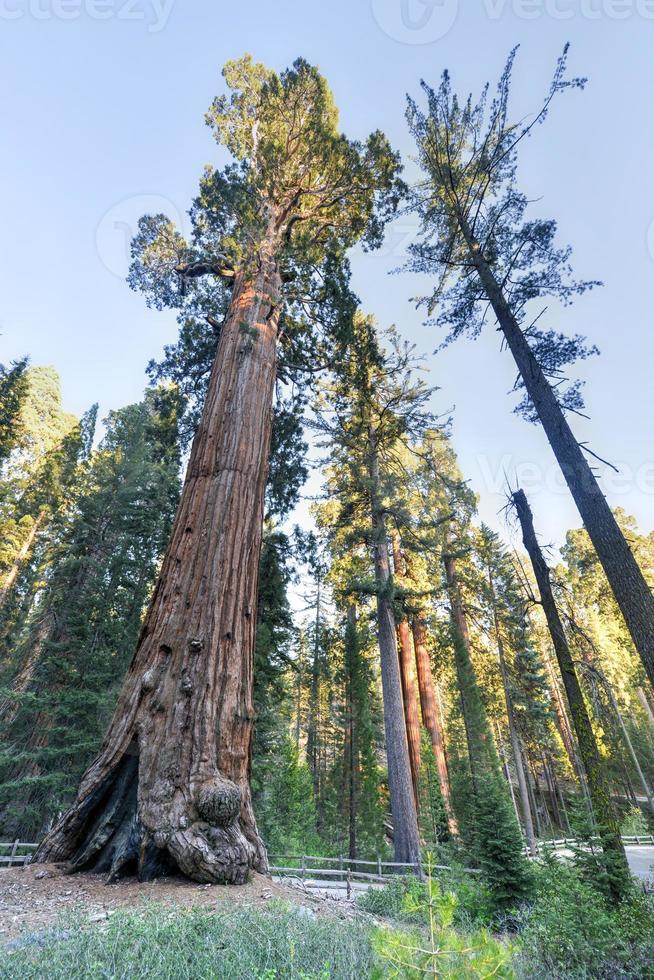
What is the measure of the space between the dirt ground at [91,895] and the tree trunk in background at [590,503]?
13.1ft

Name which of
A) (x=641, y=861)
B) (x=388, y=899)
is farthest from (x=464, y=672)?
(x=641, y=861)

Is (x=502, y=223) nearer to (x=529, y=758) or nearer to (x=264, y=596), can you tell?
(x=264, y=596)

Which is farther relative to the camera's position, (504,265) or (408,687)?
(408,687)

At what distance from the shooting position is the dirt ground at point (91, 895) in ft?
8.36

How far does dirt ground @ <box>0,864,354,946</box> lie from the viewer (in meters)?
2.55

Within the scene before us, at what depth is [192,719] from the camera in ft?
12.2

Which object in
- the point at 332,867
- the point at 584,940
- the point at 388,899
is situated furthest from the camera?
the point at 332,867

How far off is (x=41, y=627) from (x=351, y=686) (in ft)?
34.2

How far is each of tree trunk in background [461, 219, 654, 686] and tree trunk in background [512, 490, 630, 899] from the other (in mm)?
2927

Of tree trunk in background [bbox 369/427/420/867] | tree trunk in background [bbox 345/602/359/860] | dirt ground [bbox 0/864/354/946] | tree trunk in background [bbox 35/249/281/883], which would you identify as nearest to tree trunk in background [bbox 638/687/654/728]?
tree trunk in background [bbox 345/602/359/860]

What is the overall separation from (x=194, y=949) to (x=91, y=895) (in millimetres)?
1574

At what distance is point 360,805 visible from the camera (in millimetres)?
14734

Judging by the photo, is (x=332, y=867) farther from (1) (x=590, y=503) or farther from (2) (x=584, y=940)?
(1) (x=590, y=503)

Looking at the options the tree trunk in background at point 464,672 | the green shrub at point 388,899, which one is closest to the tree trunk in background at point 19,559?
the tree trunk in background at point 464,672
